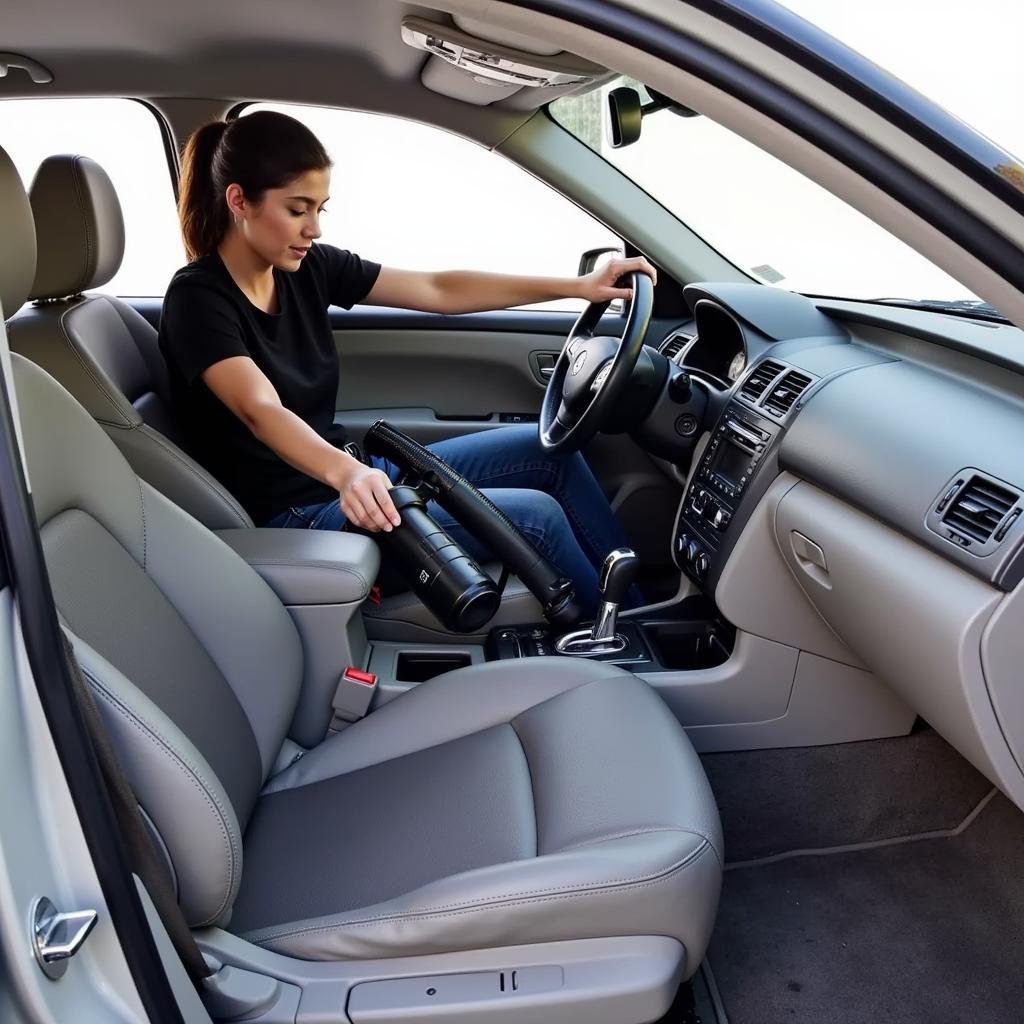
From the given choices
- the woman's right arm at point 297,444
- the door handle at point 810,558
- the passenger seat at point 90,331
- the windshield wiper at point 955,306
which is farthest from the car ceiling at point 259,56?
the door handle at point 810,558

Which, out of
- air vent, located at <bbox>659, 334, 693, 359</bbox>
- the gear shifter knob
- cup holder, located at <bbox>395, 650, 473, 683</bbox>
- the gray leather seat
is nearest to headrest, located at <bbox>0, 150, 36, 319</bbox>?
the gray leather seat

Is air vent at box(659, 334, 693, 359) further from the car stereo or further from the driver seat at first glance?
the driver seat

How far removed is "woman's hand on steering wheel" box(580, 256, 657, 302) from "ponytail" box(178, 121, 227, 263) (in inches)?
28.6

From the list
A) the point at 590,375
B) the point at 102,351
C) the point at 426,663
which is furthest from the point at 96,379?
the point at 590,375

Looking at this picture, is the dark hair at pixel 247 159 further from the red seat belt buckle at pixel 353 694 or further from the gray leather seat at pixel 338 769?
the red seat belt buckle at pixel 353 694

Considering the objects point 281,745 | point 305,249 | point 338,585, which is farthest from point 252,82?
point 281,745

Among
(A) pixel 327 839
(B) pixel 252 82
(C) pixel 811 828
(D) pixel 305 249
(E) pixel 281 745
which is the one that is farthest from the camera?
(B) pixel 252 82

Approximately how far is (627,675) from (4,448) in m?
1.00

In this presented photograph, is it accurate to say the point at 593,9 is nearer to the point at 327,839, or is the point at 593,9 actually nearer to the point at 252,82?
the point at 327,839

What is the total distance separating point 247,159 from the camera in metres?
1.91

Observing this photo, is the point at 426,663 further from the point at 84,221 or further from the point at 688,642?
the point at 84,221

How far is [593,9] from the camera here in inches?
31.0

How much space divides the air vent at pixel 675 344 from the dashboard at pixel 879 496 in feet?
0.55

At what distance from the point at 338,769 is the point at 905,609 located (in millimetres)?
819
